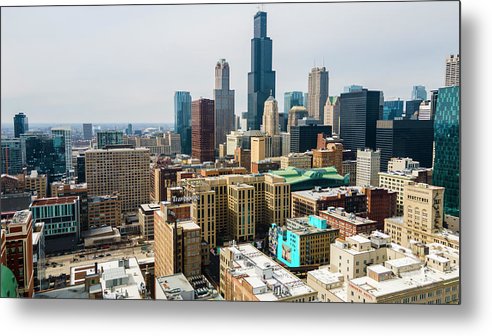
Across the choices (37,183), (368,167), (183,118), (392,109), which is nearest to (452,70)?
(392,109)

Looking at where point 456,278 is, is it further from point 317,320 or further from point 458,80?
point 458,80

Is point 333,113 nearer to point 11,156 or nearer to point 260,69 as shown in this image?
point 260,69

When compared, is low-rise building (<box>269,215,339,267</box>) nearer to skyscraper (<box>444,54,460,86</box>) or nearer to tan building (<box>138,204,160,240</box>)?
tan building (<box>138,204,160,240</box>)

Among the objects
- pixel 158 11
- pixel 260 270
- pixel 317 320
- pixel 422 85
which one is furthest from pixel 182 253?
pixel 422 85

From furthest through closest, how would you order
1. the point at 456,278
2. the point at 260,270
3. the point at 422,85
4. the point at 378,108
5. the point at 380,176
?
1. the point at 378,108
2. the point at 380,176
3. the point at 422,85
4. the point at 260,270
5. the point at 456,278

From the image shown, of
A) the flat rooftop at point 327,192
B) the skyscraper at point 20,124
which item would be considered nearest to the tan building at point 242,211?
the flat rooftop at point 327,192

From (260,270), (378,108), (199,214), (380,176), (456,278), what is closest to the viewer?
(456,278)

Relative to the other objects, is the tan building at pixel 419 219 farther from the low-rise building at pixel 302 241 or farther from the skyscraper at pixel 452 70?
the skyscraper at pixel 452 70
